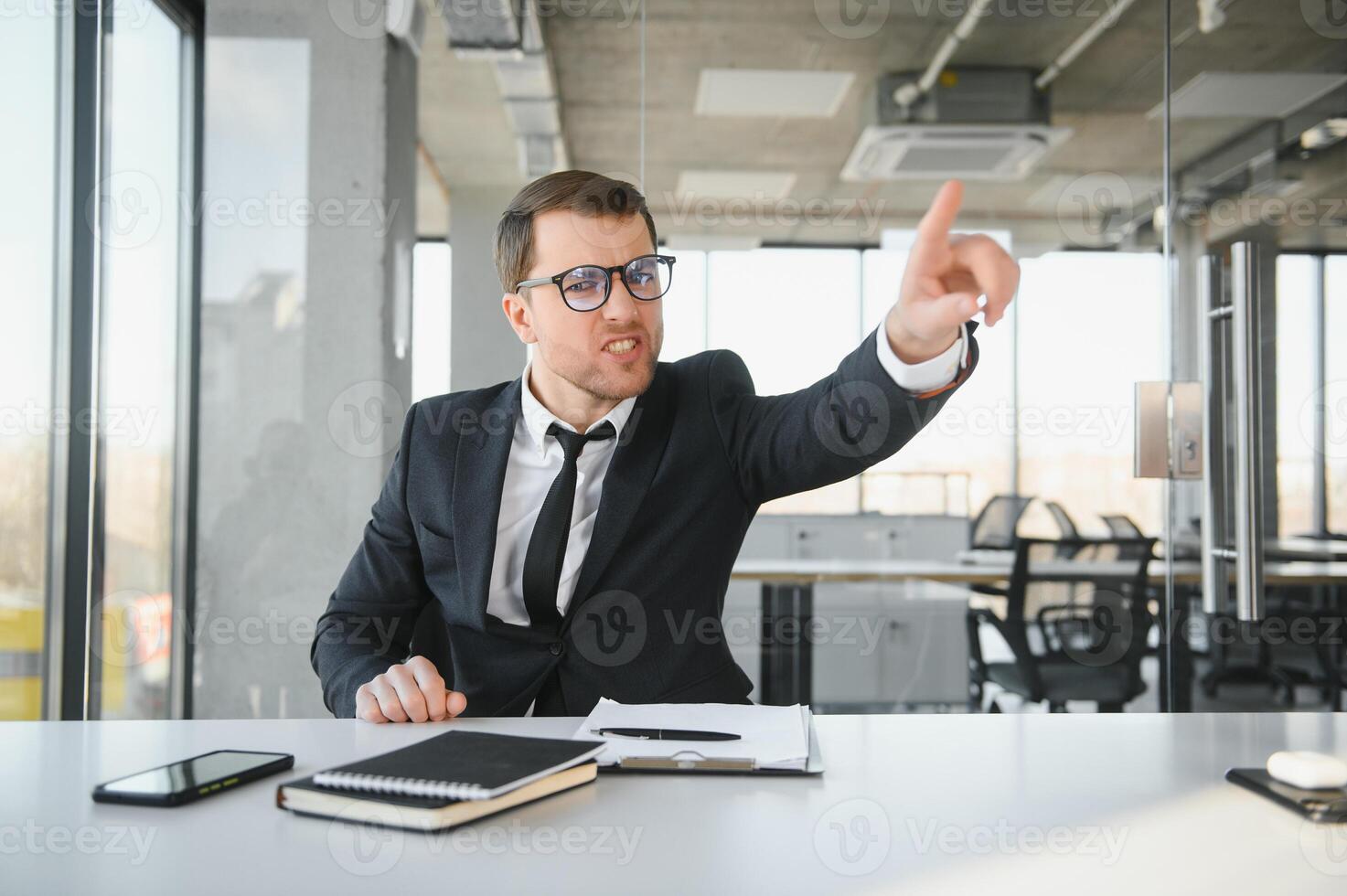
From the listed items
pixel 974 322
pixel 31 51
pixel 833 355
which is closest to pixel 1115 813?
pixel 974 322

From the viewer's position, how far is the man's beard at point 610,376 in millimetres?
1708

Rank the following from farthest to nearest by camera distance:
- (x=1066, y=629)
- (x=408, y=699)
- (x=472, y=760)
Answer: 1. (x=1066, y=629)
2. (x=408, y=699)
3. (x=472, y=760)

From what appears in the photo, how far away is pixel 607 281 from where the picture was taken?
5.54 feet

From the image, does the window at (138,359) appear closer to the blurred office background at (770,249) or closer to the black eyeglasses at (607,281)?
the blurred office background at (770,249)

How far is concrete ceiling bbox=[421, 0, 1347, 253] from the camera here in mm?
3346

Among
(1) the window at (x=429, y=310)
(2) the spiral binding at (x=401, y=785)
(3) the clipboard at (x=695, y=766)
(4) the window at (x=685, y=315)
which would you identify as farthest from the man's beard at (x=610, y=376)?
(1) the window at (x=429, y=310)

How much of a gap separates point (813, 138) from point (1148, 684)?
2.09 meters

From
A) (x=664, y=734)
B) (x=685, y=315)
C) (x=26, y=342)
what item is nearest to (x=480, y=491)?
(x=664, y=734)

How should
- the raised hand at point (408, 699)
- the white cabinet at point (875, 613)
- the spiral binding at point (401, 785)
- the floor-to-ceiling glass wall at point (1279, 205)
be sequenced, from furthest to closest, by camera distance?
the white cabinet at point (875, 613), the floor-to-ceiling glass wall at point (1279, 205), the raised hand at point (408, 699), the spiral binding at point (401, 785)

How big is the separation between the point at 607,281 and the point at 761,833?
101cm

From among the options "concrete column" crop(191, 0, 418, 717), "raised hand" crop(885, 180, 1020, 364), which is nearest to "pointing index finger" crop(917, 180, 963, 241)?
"raised hand" crop(885, 180, 1020, 364)

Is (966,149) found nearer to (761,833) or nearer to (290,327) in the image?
(290,327)

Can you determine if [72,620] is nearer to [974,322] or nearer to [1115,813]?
[974,322]

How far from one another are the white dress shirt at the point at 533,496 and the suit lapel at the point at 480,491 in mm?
25
